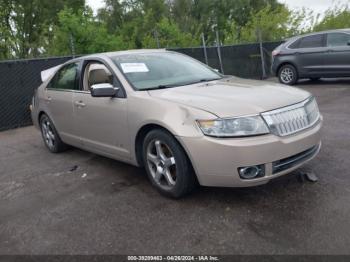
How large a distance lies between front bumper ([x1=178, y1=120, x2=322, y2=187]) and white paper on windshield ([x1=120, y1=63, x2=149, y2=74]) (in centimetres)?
127

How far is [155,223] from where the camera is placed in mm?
3277

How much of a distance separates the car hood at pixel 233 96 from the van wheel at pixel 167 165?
41 cm

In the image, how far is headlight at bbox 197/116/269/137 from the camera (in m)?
3.18

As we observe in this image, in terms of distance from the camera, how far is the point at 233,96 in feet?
11.6

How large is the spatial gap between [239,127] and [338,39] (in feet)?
29.1

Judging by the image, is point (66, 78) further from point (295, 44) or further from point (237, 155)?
point (295, 44)

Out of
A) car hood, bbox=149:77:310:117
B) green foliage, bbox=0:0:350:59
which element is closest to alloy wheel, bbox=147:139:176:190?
car hood, bbox=149:77:310:117

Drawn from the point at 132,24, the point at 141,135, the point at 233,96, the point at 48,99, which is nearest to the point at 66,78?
the point at 48,99

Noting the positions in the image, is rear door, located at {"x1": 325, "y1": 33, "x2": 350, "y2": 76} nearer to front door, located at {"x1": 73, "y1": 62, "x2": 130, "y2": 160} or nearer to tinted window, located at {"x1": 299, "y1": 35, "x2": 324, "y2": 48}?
tinted window, located at {"x1": 299, "y1": 35, "x2": 324, "y2": 48}

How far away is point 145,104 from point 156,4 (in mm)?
34105

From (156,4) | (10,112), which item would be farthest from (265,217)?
(156,4)

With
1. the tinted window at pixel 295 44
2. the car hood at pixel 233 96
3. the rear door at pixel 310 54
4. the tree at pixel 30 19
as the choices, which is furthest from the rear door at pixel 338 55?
the tree at pixel 30 19

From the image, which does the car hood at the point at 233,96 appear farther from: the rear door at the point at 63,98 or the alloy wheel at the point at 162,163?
the rear door at the point at 63,98

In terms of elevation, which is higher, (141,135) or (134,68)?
(134,68)
